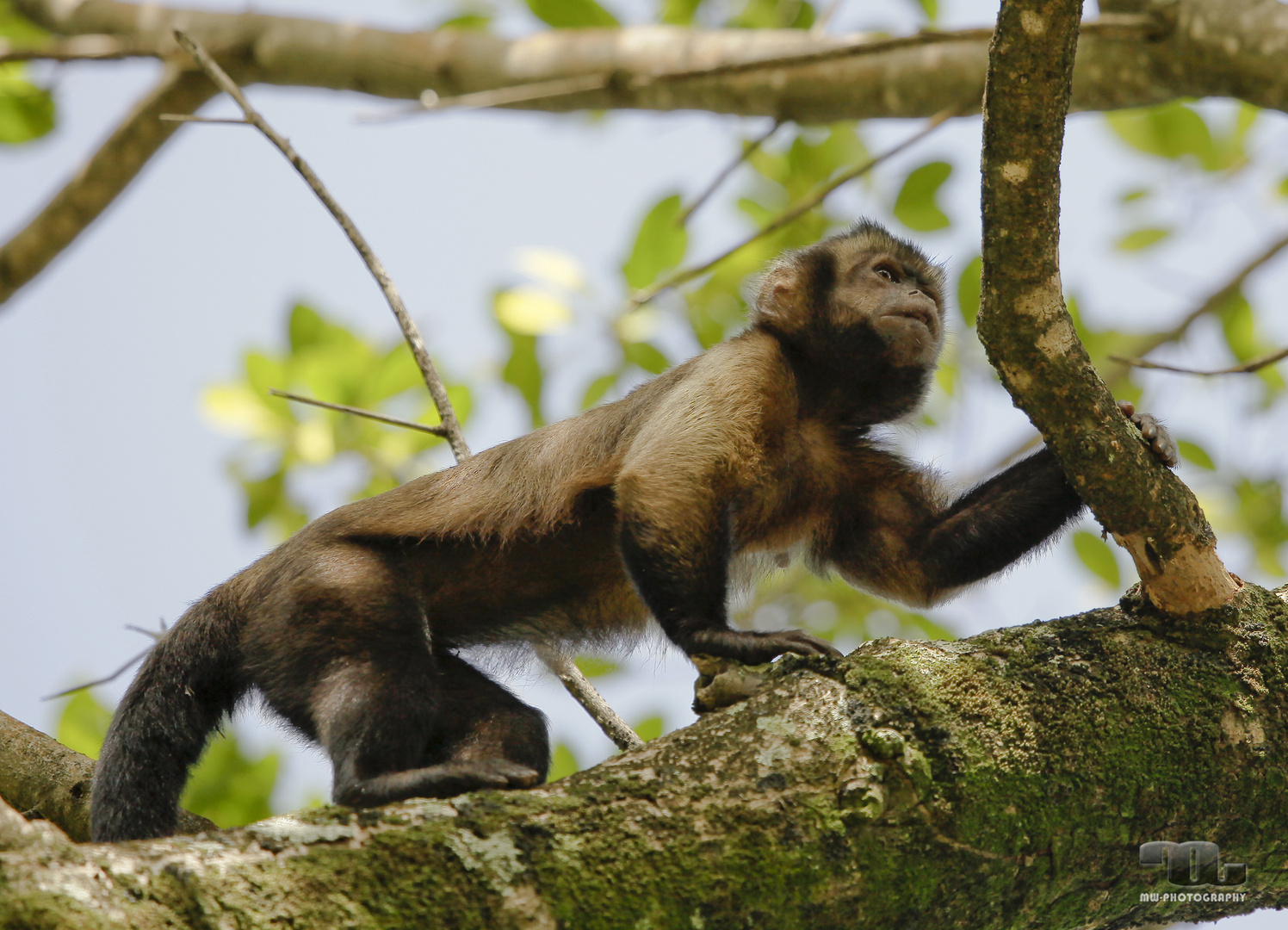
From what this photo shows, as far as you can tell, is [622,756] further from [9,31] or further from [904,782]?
[9,31]

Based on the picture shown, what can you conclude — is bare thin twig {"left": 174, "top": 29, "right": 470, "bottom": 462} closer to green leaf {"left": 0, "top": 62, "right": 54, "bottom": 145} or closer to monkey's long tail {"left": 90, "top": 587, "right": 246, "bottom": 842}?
monkey's long tail {"left": 90, "top": 587, "right": 246, "bottom": 842}

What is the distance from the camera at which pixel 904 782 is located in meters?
3.03

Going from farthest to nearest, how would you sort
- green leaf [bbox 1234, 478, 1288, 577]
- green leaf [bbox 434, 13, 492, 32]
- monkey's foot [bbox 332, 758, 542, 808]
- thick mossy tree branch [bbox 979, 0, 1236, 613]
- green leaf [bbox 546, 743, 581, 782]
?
green leaf [bbox 1234, 478, 1288, 577] → green leaf [bbox 434, 13, 492, 32] → green leaf [bbox 546, 743, 581, 782] → monkey's foot [bbox 332, 758, 542, 808] → thick mossy tree branch [bbox 979, 0, 1236, 613]

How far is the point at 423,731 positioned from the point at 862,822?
1728 mm

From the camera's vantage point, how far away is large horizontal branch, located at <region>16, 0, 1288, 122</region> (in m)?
5.19

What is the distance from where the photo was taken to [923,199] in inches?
251

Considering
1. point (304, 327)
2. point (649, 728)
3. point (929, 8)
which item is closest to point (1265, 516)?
point (929, 8)

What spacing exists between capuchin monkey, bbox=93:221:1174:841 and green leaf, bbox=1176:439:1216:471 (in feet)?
7.65

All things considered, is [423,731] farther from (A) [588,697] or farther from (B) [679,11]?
(B) [679,11]

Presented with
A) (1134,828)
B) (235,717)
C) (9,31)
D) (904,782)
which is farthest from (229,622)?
(9,31)

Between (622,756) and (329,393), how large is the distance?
4.19 metres

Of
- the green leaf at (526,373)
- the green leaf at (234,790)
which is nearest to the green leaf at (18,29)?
the green leaf at (526,373)

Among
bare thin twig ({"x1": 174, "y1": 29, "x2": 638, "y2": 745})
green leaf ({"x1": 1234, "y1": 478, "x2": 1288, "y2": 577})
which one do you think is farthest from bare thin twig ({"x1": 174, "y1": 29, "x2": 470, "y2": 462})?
green leaf ({"x1": 1234, "y1": 478, "x2": 1288, "y2": 577})

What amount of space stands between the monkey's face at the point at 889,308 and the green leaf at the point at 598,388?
69.2 inches
